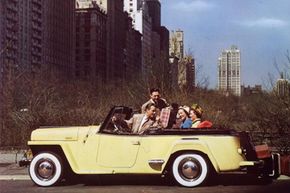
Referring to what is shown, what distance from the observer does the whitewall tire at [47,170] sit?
346 inches

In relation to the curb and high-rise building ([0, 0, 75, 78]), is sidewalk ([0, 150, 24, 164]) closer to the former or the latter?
the curb

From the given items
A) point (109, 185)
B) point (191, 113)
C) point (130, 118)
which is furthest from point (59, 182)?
point (191, 113)

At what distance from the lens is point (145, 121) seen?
9.09 m

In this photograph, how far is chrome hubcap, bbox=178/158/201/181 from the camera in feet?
27.8

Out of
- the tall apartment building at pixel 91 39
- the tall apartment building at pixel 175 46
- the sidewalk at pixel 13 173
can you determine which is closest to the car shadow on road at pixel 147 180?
the sidewalk at pixel 13 173

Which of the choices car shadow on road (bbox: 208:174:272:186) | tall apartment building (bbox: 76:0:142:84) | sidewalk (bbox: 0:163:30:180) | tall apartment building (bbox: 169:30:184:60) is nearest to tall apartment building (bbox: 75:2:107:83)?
tall apartment building (bbox: 76:0:142:84)

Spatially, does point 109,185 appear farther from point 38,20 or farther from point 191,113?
point 38,20

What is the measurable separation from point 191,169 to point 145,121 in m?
1.15

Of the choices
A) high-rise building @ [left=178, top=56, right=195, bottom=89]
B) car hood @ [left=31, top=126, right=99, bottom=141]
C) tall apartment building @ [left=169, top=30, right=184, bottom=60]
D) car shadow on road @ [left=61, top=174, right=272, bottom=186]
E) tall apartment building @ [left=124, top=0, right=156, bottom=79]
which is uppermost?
tall apartment building @ [left=124, top=0, right=156, bottom=79]

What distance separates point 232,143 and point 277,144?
4.59 meters

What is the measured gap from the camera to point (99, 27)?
136 m

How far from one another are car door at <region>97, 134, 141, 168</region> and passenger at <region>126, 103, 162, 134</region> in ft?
1.03

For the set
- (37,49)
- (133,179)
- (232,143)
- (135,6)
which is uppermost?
A: (135,6)

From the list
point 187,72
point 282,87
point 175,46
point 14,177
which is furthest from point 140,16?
point 14,177
